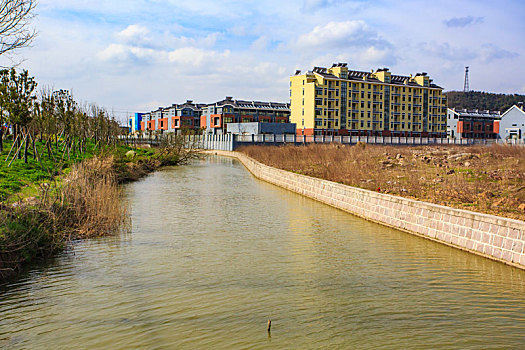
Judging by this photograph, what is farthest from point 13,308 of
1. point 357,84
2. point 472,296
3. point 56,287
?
point 357,84

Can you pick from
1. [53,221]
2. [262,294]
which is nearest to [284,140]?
[53,221]

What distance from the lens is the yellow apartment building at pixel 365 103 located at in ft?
263

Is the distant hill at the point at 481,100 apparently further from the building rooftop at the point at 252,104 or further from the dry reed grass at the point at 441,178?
the dry reed grass at the point at 441,178

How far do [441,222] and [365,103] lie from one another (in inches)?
3001

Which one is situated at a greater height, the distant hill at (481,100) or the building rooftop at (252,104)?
the distant hill at (481,100)

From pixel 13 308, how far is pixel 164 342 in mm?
2784

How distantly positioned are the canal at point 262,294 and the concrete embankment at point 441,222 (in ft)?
0.99

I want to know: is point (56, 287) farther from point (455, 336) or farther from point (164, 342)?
point (455, 336)

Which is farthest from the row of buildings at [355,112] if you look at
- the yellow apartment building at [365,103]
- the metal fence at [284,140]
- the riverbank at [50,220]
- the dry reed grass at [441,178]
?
the riverbank at [50,220]

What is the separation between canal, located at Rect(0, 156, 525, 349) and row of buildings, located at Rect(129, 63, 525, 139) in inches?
2286

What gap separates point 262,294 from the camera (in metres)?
7.95

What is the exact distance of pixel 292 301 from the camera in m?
7.68

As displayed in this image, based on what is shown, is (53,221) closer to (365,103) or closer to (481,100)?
(365,103)

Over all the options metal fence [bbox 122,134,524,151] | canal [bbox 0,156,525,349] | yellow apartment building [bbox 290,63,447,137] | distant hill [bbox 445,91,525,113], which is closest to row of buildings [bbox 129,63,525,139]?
yellow apartment building [bbox 290,63,447,137]
